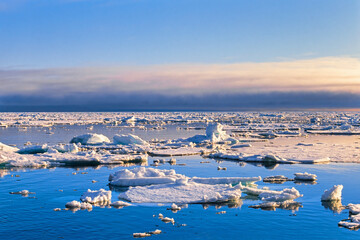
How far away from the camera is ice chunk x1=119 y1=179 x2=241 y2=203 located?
1045 centimetres

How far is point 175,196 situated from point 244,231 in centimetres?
272

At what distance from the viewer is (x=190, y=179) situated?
12.6m

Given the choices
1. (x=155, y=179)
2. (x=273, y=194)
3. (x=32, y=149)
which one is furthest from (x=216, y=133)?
(x=273, y=194)

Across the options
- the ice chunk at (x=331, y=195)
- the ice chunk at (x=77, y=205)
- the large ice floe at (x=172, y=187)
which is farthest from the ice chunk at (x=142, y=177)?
the ice chunk at (x=331, y=195)

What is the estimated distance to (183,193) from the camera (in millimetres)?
10969

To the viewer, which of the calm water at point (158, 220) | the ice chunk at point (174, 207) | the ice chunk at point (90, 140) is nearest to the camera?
the calm water at point (158, 220)

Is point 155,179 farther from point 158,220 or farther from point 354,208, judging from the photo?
point 354,208

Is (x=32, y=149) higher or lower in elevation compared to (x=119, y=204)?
higher

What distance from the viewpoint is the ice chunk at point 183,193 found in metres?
10.5

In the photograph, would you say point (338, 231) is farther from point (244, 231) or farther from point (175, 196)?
point (175, 196)

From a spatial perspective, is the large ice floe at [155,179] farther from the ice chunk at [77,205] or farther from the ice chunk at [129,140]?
the ice chunk at [129,140]

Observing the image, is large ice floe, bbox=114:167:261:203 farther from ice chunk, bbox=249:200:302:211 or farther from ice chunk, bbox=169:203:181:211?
ice chunk, bbox=249:200:302:211

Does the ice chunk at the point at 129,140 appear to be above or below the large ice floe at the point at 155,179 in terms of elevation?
above

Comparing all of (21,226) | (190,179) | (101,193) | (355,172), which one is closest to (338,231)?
(190,179)
